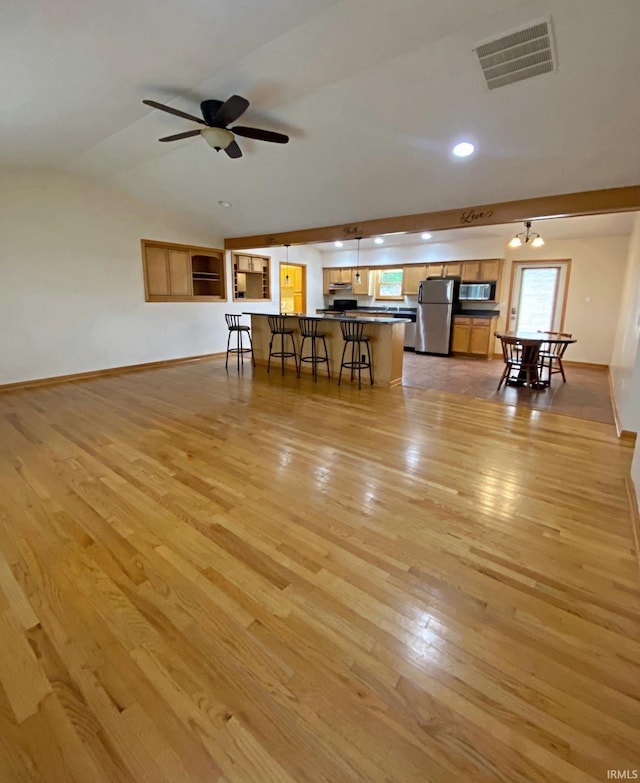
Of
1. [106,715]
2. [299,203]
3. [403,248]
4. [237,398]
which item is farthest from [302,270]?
[106,715]

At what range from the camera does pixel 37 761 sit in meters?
1.07

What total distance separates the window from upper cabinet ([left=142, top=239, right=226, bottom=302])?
13.5ft

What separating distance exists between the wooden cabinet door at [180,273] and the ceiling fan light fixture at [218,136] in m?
3.84

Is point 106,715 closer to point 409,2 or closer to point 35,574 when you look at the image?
point 35,574

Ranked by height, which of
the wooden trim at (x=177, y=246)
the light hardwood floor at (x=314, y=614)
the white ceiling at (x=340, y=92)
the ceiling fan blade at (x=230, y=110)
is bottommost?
the light hardwood floor at (x=314, y=614)

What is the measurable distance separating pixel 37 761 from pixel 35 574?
0.92m

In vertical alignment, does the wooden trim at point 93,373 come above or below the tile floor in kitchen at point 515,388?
above

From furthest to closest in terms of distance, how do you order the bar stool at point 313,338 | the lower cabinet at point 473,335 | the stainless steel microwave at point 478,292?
1. the lower cabinet at point 473,335
2. the stainless steel microwave at point 478,292
3. the bar stool at point 313,338

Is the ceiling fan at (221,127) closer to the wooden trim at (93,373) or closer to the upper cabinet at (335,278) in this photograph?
the wooden trim at (93,373)

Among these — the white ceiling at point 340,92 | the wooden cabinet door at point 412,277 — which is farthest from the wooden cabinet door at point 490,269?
the white ceiling at point 340,92

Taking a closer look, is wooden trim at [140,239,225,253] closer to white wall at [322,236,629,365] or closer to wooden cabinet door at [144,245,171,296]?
wooden cabinet door at [144,245,171,296]

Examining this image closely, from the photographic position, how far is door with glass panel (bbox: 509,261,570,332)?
7.39 m

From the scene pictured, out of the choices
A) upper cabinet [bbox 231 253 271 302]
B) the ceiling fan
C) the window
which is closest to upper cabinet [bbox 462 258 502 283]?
the window

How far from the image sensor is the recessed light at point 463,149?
11.9ft
